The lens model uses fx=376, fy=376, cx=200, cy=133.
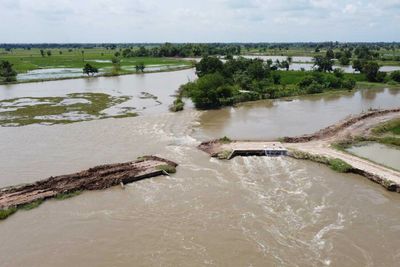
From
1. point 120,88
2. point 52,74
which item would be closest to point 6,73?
point 52,74

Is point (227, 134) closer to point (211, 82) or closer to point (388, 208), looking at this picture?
point (211, 82)

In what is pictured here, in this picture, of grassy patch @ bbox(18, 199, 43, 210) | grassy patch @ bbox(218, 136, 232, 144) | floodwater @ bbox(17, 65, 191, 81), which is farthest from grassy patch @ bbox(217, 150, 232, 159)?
floodwater @ bbox(17, 65, 191, 81)

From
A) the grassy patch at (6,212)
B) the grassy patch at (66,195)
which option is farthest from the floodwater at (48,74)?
the grassy patch at (6,212)

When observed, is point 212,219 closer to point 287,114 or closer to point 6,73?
point 287,114

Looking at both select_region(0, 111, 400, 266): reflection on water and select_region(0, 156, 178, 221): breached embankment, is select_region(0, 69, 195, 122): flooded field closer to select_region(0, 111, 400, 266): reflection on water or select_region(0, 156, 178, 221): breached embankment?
select_region(0, 156, 178, 221): breached embankment

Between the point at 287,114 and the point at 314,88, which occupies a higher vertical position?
the point at 314,88

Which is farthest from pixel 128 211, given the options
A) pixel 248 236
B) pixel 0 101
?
pixel 0 101
